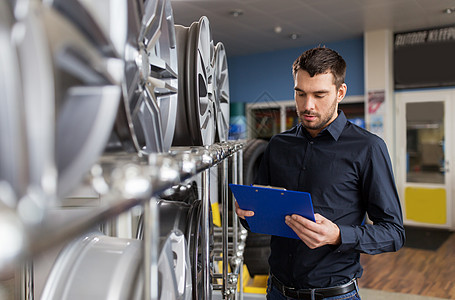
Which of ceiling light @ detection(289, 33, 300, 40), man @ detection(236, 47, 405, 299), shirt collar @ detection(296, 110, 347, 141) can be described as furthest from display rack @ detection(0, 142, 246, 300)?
ceiling light @ detection(289, 33, 300, 40)

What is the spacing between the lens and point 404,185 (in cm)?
692

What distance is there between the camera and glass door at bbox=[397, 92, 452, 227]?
657 centimetres

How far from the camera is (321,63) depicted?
157 cm

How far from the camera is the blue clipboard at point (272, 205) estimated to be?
1157 mm

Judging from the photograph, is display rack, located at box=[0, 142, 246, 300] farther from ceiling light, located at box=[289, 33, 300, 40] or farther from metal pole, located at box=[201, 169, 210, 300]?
ceiling light, located at box=[289, 33, 300, 40]

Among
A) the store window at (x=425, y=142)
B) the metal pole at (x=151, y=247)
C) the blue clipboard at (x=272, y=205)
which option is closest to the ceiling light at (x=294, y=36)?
the store window at (x=425, y=142)

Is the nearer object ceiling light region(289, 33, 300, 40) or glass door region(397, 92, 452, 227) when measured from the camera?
glass door region(397, 92, 452, 227)

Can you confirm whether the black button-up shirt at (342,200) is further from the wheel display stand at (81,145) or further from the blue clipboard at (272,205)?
the wheel display stand at (81,145)

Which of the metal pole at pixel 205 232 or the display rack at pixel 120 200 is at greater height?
the display rack at pixel 120 200

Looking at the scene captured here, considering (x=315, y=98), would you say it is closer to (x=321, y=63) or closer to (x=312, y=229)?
(x=321, y=63)

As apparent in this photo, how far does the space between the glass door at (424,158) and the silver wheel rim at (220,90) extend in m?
6.09

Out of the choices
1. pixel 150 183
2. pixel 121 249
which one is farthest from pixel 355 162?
pixel 150 183

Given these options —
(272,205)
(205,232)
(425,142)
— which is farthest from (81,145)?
(425,142)

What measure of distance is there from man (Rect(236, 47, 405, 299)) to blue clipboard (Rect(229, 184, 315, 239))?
0.12m
